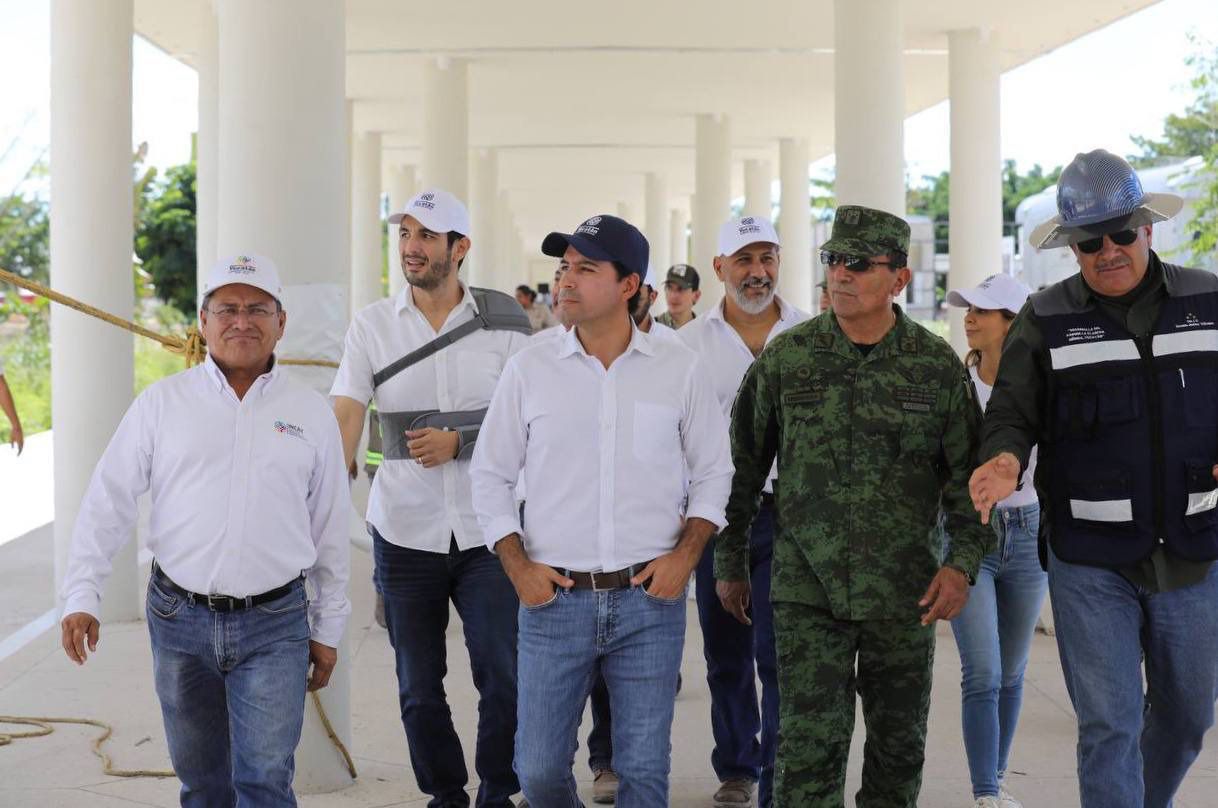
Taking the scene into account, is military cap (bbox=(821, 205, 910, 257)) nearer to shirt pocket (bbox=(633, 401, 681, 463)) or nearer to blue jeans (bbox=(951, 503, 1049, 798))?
shirt pocket (bbox=(633, 401, 681, 463))

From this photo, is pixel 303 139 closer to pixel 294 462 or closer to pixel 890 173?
pixel 294 462

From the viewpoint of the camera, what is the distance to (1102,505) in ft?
14.2

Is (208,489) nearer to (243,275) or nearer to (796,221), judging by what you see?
(243,275)

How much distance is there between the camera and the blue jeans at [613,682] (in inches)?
168

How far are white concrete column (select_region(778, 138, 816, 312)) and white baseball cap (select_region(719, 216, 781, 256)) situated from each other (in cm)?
2624

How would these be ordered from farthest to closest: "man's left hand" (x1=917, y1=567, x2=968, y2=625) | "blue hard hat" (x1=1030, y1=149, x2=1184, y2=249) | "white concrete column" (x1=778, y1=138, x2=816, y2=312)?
"white concrete column" (x1=778, y1=138, x2=816, y2=312) < "man's left hand" (x1=917, y1=567, x2=968, y2=625) < "blue hard hat" (x1=1030, y1=149, x2=1184, y2=249)

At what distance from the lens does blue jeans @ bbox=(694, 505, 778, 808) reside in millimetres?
5766

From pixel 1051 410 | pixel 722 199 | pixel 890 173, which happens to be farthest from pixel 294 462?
pixel 722 199

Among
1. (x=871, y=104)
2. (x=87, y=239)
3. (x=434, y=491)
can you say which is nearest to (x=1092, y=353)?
(x=434, y=491)

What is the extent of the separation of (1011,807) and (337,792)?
2.69 m

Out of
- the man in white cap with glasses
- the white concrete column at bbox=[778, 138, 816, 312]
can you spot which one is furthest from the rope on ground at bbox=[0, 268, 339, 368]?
the white concrete column at bbox=[778, 138, 816, 312]

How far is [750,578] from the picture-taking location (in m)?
5.82

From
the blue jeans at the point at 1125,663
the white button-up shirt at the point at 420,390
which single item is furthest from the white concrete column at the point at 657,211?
the blue jeans at the point at 1125,663

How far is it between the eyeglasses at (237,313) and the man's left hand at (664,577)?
1.31m
